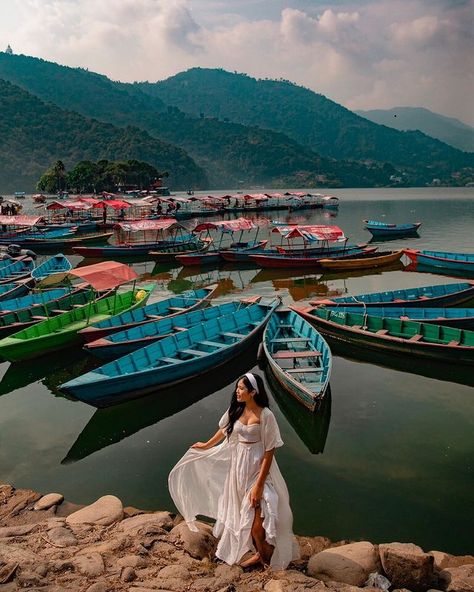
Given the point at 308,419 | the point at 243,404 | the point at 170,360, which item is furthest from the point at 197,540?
the point at 170,360

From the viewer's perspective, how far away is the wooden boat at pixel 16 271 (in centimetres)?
2463

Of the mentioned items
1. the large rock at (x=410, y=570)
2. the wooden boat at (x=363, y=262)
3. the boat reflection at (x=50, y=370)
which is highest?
the wooden boat at (x=363, y=262)

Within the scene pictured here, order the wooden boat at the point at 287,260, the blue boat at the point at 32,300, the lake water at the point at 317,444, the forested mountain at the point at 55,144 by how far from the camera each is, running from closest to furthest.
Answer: the lake water at the point at 317,444 → the blue boat at the point at 32,300 → the wooden boat at the point at 287,260 → the forested mountain at the point at 55,144

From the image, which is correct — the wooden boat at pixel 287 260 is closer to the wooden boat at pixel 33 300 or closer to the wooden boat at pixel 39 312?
the wooden boat at pixel 39 312

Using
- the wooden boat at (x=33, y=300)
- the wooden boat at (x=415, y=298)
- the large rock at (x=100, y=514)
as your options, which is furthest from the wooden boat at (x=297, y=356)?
the wooden boat at (x=33, y=300)

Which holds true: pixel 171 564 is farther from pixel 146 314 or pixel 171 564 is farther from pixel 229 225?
pixel 229 225

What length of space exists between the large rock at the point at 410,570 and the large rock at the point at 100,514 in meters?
4.24

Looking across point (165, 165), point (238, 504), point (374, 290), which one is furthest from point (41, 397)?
point (165, 165)

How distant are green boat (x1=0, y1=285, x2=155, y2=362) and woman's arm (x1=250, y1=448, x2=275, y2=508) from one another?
11.6 m

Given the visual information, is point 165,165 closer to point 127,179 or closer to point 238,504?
point 127,179

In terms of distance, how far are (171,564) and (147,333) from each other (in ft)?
33.0

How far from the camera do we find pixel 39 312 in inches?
734

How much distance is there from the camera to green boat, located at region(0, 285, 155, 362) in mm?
14930

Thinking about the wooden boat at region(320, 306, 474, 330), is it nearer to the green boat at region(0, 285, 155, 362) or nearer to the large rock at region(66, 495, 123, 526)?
the green boat at region(0, 285, 155, 362)
